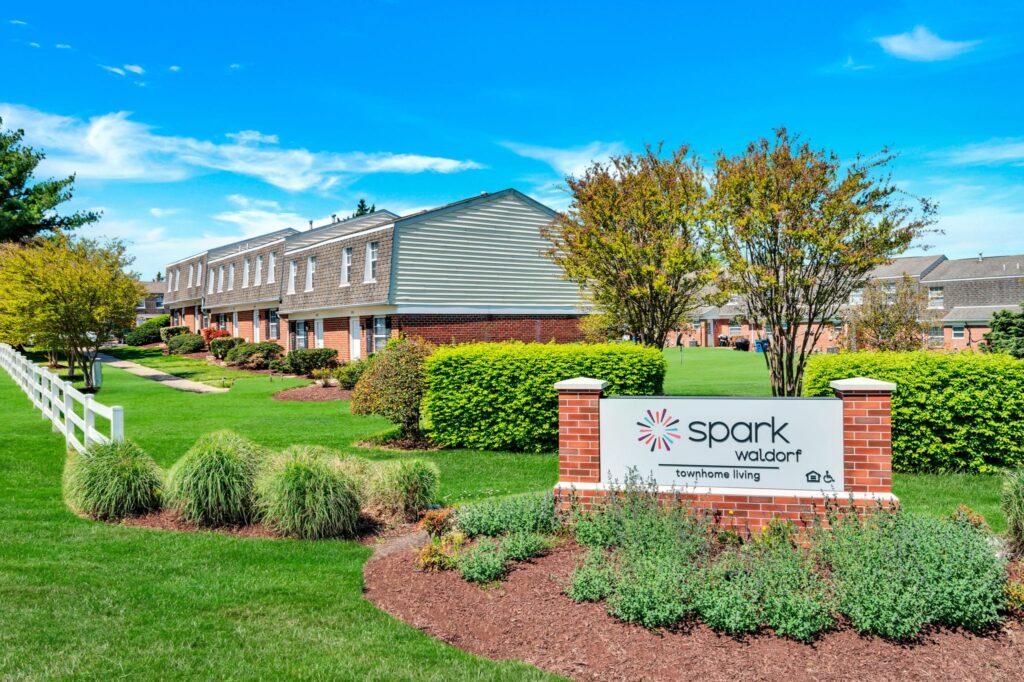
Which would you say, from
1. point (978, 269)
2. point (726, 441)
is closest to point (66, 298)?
point (726, 441)

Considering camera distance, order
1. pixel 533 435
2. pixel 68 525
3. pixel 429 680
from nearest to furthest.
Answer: pixel 429 680 → pixel 68 525 → pixel 533 435

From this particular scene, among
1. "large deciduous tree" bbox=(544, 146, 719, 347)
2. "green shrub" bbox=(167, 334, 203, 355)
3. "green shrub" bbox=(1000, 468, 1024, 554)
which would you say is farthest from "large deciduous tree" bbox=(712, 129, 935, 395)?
"green shrub" bbox=(167, 334, 203, 355)

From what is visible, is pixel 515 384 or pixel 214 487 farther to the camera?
pixel 515 384

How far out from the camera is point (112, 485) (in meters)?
8.48

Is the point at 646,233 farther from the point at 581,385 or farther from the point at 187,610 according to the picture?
the point at 187,610

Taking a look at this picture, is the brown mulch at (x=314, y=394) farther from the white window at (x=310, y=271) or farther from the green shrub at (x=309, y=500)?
the green shrub at (x=309, y=500)

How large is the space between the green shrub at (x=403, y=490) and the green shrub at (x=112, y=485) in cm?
237

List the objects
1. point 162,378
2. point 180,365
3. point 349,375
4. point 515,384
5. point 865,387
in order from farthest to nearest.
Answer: point 180,365
point 162,378
point 349,375
point 515,384
point 865,387

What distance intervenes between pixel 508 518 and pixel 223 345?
3461 centimetres

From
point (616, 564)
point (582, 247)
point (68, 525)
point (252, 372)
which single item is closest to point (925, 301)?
point (582, 247)

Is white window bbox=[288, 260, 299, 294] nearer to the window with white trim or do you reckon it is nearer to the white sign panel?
the window with white trim

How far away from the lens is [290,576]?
6480 millimetres

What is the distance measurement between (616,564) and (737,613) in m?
1.26

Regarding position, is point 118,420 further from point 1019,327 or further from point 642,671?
point 1019,327
